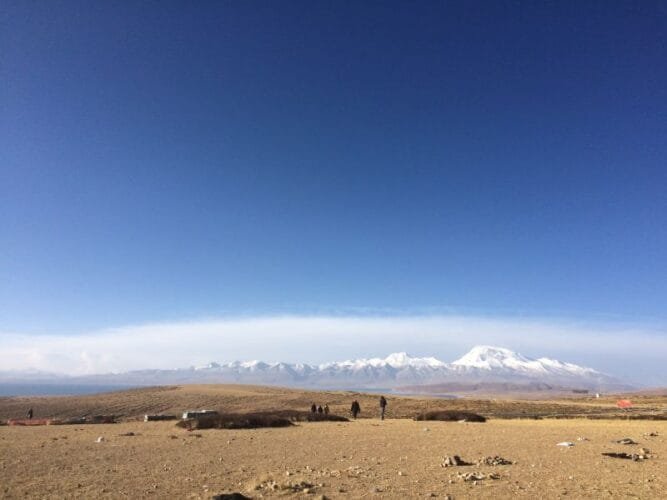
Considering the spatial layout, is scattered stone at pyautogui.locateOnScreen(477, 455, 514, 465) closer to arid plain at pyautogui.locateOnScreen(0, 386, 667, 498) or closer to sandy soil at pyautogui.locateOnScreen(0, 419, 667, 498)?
arid plain at pyautogui.locateOnScreen(0, 386, 667, 498)

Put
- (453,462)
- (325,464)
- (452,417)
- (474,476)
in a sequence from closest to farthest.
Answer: (474,476) → (453,462) → (325,464) → (452,417)

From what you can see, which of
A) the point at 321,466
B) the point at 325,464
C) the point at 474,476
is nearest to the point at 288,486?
the point at 321,466

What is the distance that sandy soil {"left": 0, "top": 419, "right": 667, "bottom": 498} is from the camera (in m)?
12.4

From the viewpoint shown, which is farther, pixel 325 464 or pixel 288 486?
pixel 325 464

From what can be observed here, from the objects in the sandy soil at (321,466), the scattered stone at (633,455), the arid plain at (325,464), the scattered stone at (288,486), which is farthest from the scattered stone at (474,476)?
the scattered stone at (633,455)

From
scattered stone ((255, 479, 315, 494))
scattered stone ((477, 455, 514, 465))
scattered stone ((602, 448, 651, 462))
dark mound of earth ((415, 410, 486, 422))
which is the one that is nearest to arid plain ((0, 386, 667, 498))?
scattered stone ((255, 479, 315, 494))

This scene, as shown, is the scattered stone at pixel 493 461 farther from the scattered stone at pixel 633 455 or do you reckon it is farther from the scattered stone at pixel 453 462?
the scattered stone at pixel 633 455

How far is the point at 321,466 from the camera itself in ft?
53.8

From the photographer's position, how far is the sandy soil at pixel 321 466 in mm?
12430

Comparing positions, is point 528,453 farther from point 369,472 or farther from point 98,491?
point 98,491

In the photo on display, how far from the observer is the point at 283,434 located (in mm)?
27344

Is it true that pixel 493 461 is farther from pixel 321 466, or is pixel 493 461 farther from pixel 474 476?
pixel 321 466

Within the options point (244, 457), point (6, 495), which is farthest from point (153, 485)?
point (244, 457)

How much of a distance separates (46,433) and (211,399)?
2208 inches
